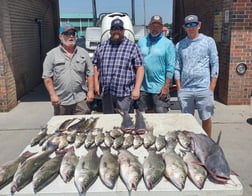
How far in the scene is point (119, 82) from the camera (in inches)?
157

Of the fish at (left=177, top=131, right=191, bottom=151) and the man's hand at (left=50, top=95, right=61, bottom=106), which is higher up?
the man's hand at (left=50, top=95, right=61, bottom=106)

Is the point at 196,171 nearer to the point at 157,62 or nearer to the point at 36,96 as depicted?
the point at 157,62

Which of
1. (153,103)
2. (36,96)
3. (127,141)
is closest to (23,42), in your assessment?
(36,96)

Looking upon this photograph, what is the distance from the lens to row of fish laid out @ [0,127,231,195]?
212 cm

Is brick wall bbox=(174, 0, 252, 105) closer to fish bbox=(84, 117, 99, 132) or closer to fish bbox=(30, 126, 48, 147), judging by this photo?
fish bbox=(84, 117, 99, 132)

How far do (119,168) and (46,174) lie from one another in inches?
19.4

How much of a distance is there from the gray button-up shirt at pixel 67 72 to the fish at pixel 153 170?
1896mm

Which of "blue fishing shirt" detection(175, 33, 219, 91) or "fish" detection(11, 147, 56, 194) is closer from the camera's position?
"fish" detection(11, 147, 56, 194)

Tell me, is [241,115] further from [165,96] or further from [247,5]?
[165,96]

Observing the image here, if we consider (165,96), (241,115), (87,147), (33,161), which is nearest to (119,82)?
(165,96)

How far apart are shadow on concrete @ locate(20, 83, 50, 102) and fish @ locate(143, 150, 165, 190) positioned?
6509 mm

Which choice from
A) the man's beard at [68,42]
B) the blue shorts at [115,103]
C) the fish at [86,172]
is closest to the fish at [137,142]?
the fish at [86,172]

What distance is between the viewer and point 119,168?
7.39 ft

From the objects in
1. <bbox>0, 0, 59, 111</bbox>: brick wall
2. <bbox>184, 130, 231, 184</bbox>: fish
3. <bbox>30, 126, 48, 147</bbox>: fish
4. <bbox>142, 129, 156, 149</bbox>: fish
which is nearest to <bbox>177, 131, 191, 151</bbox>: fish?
<bbox>184, 130, 231, 184</bbox>: fish
